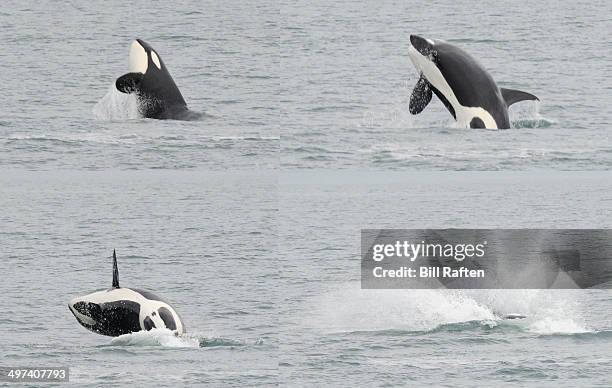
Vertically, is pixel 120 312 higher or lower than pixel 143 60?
lower

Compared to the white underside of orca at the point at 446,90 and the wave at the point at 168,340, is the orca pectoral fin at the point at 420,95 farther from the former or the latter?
the wave at the point at 168,340

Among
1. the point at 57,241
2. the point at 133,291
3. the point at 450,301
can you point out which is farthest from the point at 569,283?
the point at 57,241

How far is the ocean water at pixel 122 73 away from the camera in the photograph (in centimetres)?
2486

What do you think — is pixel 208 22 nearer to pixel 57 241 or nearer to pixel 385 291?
pixel 57 241

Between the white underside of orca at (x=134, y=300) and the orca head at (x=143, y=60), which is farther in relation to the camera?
the orca head at (x=143, y=60)

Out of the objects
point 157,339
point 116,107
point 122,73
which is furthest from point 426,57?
point 122,73

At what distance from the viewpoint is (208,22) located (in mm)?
37000

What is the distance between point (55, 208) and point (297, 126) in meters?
10.5

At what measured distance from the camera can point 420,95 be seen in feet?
75.8

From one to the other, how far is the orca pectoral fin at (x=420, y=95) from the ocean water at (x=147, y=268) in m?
4.25

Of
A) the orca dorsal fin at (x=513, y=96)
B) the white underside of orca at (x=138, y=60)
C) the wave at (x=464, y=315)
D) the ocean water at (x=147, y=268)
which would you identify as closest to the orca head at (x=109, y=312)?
the ocean water at (x=147, y=268)

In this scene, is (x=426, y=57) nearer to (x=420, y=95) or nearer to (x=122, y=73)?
(x=420, y=95)

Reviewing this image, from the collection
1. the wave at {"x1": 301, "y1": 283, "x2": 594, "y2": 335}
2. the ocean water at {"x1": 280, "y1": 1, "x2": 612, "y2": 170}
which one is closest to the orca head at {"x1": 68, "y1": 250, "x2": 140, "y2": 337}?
the wave at {"x1": 301, "y1": 283, "x2": 594, "y2": 335}

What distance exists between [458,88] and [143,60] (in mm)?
6328
